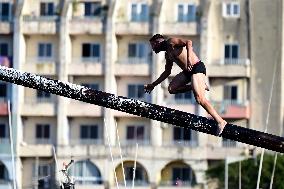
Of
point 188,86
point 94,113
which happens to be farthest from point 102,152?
point 188,86

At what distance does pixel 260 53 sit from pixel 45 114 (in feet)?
38.1

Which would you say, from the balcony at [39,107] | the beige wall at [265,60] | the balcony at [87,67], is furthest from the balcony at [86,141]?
the beige wall at [265,60]

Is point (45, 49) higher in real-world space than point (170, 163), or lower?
higher

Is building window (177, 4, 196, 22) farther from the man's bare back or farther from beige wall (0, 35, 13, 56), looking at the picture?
the man's bare back

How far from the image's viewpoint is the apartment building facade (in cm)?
7544

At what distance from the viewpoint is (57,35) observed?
7738cm

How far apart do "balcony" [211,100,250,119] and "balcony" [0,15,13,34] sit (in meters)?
11.4

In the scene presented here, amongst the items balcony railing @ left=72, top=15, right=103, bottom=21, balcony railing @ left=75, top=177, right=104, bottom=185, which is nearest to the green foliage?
balcony railing @ left=75, top=177, right=104, bottom=185

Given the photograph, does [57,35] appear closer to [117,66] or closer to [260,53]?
[117,66]

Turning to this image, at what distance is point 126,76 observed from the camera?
252 feet

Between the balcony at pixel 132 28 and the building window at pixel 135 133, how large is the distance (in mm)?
5059

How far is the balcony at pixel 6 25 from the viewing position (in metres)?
76.8

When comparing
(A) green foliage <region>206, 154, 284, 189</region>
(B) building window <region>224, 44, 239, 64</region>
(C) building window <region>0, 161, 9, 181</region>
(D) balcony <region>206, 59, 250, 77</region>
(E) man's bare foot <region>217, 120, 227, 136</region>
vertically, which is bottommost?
(C) building window <region>0, 161, 9, 181</region>

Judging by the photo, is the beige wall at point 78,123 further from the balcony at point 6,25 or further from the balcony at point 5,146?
the balcony at point 6,25
